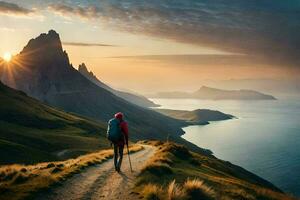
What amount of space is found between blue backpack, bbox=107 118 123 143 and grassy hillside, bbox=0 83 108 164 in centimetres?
4770

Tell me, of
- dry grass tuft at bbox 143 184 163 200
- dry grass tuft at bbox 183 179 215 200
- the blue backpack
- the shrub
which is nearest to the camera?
dry grass tuft at bbox 143 184 163 200

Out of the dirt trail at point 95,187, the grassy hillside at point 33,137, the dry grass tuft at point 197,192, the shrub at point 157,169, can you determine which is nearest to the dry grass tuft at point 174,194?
the dry grass tuft at point 197,192

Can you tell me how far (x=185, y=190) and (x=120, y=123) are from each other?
7.79m

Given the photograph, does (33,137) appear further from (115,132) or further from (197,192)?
(197,192)

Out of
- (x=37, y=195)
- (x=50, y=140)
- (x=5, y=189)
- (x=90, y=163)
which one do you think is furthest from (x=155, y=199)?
(x=50, y=140)

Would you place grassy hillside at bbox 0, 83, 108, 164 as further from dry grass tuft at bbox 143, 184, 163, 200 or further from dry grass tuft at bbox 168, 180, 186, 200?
dry grass tuft at bbox 168, 180, 186, 200

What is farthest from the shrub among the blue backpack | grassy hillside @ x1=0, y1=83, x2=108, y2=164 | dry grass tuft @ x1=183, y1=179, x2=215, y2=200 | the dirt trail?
grassy hillside @ x1=0, y1=83, x2=108, y2=164

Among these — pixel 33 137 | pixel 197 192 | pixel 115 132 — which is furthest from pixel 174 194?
pixel 33 137

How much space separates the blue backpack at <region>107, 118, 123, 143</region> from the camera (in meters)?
23.0

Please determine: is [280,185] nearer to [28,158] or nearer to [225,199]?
[28,158]

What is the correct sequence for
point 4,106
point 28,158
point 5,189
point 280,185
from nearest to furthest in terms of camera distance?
1. point 5,189
2. point 28,158
3. point 280,185
4. point 4,106

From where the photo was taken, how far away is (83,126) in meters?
172

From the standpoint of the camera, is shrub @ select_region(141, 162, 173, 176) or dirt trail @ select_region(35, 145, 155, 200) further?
shrub @ select_region(141, 162, 173, 176)

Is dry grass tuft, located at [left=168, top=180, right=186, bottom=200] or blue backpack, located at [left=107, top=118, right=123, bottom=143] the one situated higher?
blue backpack, located at [left=107, top=118, right=123, bottom=143]
